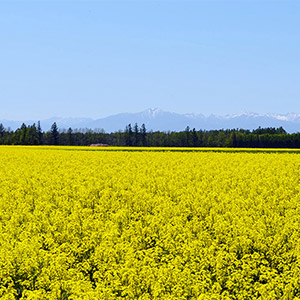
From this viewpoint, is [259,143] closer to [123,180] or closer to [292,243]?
[123,180]

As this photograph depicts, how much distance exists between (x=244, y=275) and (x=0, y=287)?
5418 mm

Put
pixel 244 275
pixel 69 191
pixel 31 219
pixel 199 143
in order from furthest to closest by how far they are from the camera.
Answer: pixel 199 143, pixel 69 191, pixel 31 219, pixel 244 275

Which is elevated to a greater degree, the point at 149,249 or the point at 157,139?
the point at 157,139

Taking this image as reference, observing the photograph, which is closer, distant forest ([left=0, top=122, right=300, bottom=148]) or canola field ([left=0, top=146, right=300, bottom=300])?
canola field ([left=0, top=146, right=300, bottom=300])

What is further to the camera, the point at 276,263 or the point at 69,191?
the point at 69,191

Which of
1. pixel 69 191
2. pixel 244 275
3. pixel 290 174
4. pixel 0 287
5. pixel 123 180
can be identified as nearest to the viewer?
pixel 0 287

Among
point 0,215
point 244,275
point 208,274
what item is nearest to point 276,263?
point 244,275

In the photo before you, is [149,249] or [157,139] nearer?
[149,249]

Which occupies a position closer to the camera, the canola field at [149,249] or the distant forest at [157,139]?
the canola field at [149,249]

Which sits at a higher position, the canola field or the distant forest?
the distant forest

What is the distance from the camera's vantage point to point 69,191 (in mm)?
19297

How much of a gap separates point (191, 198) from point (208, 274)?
8.46 meters

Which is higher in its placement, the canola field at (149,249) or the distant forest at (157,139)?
the distant forest at (157,139)

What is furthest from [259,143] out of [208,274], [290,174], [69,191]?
[208,274]
